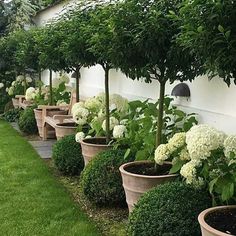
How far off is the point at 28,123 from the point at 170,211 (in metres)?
6.85

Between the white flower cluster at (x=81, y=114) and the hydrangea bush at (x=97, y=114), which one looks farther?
the white flower cluster at (x=81, y=114)

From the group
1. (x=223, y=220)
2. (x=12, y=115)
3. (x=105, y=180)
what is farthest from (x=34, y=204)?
(x=12, y=115)

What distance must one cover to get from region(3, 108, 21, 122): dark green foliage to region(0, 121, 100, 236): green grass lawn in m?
4.85

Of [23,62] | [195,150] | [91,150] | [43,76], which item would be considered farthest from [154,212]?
[43,76]

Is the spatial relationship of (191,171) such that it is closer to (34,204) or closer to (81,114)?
(34,204)

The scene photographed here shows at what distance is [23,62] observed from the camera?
32.4 feet

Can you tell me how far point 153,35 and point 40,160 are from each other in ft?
13.6

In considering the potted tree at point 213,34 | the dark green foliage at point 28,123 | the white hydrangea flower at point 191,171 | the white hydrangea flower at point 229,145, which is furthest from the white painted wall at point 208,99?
the dark green foliage at point 28,123

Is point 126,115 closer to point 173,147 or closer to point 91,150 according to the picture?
point 91,150

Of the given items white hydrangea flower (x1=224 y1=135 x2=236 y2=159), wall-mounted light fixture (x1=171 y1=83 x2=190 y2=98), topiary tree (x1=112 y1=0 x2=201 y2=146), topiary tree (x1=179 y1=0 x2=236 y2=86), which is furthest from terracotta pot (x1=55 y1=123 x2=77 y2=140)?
topiary tree (x1=179 y1=0 x2=236 y2=86)

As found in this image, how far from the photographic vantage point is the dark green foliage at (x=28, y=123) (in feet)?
Result: 32.4

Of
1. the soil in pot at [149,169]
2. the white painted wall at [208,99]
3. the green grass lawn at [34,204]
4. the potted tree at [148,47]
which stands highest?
the potted tree at [148,47]

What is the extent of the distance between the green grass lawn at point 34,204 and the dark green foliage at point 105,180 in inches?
9.8

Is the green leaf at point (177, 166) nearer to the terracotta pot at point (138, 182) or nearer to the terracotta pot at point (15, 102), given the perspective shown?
the terracotta pot at point (138, 182)
